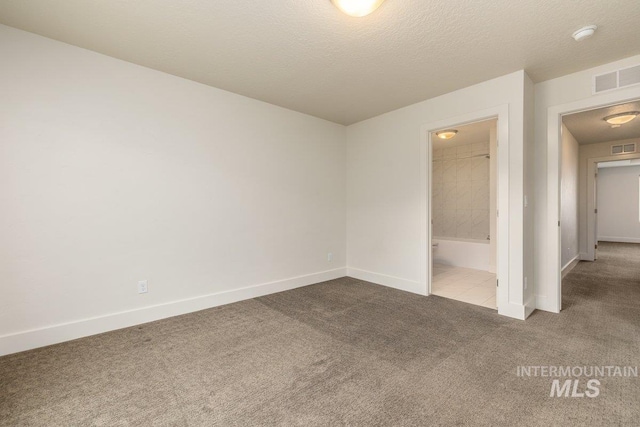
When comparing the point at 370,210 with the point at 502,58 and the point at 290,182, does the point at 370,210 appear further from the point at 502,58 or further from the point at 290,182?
the point at 502,58

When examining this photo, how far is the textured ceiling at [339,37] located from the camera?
6.63 feet

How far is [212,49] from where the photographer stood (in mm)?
2555

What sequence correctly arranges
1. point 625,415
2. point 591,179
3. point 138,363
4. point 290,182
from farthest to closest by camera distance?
point 591,179 < point 290,182 < point 138,363 < point 625,415

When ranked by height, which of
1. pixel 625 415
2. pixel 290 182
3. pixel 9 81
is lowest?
pixel 625 415

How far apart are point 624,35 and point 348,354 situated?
3378 mm

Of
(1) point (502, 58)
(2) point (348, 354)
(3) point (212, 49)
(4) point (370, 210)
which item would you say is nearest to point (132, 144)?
(3) point (212, 49)

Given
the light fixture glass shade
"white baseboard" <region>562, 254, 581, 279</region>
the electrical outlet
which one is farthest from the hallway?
the electrical outlet

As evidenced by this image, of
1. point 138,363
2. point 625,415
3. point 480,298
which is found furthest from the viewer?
point 480,298

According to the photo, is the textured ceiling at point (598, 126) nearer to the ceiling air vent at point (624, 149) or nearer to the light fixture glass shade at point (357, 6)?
the ceiling air vent at point (624, 149)

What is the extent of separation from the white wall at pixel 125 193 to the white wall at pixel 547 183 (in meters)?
2.97

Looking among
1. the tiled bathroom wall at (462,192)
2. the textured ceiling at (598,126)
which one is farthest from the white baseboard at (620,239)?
the tiled bathroom wall at (462,192)

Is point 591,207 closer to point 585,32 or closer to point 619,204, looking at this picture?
point 619,204

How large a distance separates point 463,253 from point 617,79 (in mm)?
3406

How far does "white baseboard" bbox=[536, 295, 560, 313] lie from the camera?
309 centimetres
